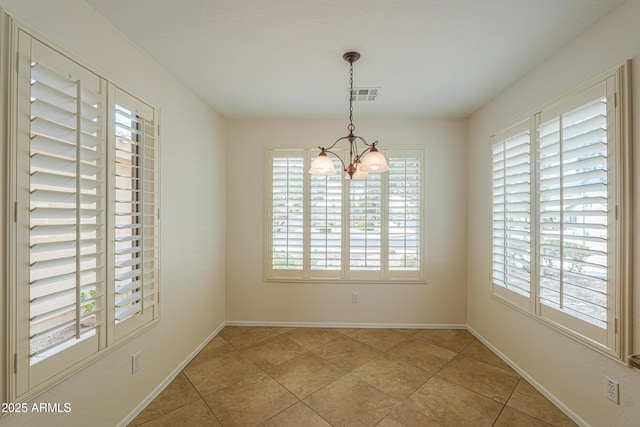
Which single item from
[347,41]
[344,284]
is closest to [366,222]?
[344,284]

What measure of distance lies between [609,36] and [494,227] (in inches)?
69.2

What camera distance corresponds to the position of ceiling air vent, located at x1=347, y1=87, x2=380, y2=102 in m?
2.68

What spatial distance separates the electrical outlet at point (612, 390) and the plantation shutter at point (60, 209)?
10.6ft

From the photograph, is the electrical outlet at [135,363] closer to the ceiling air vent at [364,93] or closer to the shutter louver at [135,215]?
the shutter louver at [135,215]

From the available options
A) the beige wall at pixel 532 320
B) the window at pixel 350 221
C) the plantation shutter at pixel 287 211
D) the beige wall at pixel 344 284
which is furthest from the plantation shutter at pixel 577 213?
the plantation shutter at pixel 287 211

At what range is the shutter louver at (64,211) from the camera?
1332mm

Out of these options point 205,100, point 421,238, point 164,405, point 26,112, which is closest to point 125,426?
point 164,405

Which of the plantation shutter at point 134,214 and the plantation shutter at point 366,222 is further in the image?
the plantation shutter at point 366,222

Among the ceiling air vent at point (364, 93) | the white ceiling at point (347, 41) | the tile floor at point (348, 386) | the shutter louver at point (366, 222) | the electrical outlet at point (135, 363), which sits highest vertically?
the white ceiling at point (347, 41)

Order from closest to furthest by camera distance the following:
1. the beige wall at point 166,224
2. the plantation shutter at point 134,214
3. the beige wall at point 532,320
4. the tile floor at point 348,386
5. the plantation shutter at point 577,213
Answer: the beige wall at point 166,224 → the beige wall at point 532,320 → the plantation shutter at point 577,213 → the plantation shutter at point 134,214 → the tile floor at point 348,386

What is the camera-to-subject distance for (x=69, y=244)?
1.47 m

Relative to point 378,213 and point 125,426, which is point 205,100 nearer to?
point 378,213

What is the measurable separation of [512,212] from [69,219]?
3.41 m

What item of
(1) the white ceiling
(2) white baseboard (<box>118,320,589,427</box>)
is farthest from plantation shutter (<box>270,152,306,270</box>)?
(1) the white ceiling
